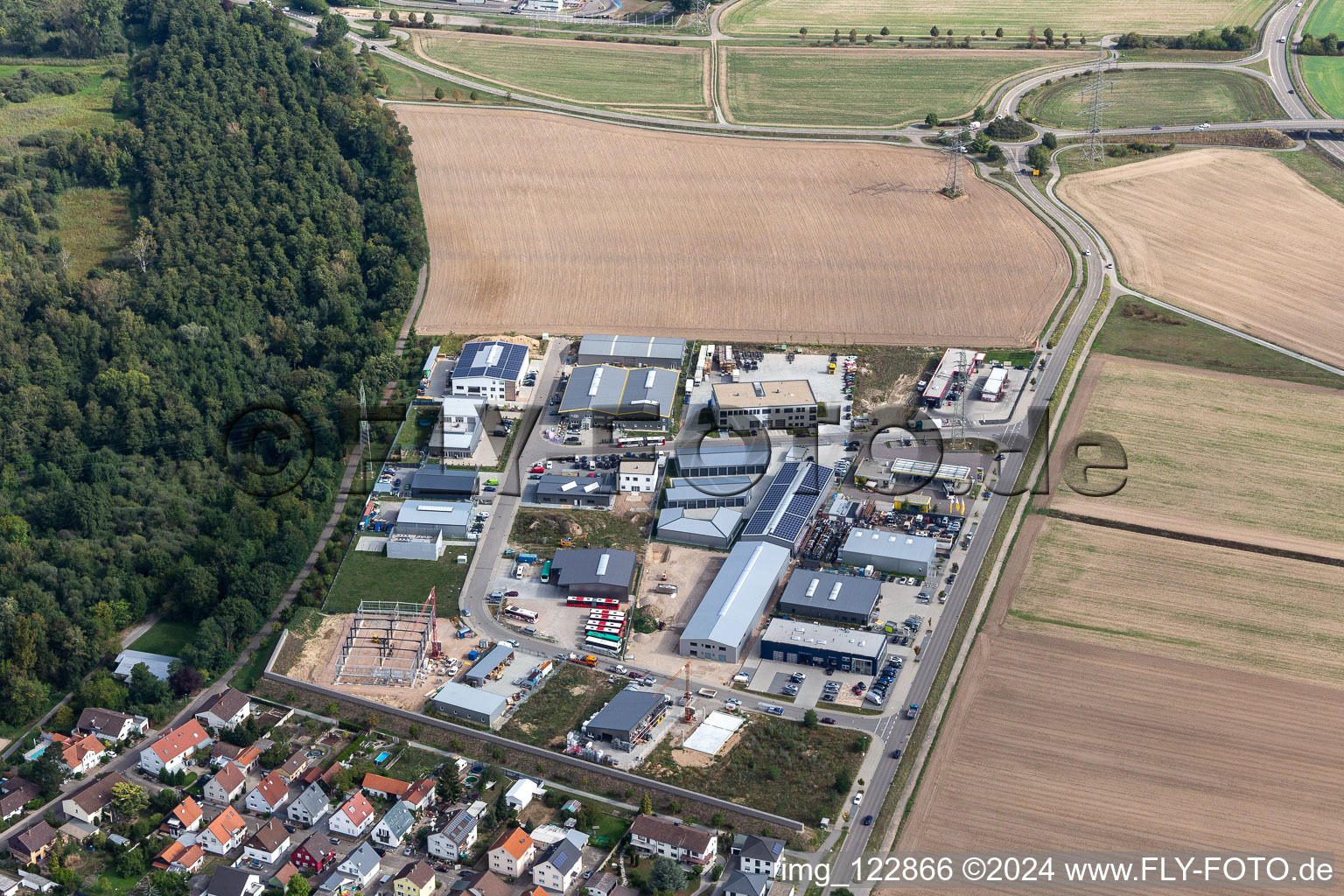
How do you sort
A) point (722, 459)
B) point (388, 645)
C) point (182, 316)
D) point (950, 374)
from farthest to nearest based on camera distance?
point (182, 316)
point (950, 374)
point (722, 459)
point (388, 645)

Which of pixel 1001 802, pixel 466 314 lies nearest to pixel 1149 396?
pixel 1001 802

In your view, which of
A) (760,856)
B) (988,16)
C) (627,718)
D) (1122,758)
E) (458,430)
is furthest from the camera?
(988,16)

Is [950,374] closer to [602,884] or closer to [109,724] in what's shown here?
[602,884]

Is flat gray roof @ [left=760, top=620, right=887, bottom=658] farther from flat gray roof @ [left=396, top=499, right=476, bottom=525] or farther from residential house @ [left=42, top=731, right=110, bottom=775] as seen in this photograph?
residential house @ [left=42, top=731, right=110, bottom=775]

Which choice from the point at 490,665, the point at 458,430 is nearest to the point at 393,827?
the point at 490,665

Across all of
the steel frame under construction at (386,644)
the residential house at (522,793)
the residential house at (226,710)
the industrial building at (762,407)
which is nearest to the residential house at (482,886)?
the residential house at (522,793)

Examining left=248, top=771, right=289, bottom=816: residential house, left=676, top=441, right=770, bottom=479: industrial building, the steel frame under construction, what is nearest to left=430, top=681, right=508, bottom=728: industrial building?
the steel frame under construction

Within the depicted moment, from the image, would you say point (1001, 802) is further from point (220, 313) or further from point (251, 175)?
point (251, 175)
